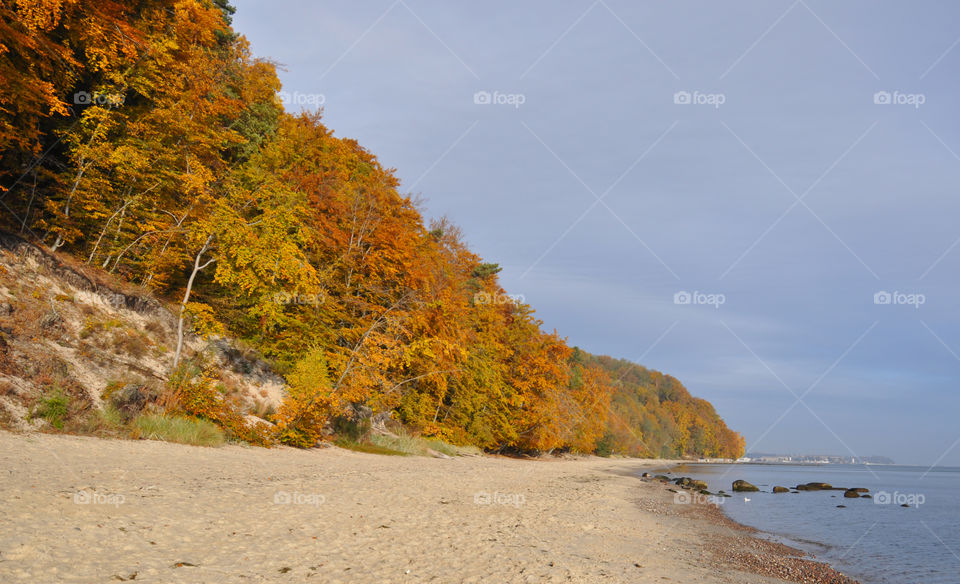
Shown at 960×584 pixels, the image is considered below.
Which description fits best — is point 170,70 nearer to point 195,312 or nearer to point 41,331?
point 195,312

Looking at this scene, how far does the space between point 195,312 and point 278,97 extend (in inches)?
1020

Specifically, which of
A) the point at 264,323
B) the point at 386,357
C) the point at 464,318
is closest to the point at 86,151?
the point at 264,323

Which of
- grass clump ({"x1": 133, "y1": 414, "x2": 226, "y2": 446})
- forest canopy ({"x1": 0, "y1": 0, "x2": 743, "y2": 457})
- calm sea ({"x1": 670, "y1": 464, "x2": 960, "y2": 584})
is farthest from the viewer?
forest canopy ({"x1": 0, "y1": 0, "x2": 743, "y2": 457})

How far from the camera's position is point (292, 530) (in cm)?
821

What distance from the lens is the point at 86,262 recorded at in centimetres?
1884

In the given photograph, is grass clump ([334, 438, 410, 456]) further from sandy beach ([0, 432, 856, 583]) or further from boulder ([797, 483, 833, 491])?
boulder ([797, 483, 833, 491])

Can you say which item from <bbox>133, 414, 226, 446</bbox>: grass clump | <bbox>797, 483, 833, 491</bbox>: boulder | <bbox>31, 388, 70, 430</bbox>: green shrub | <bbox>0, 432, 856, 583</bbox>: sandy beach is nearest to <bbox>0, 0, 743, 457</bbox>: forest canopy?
<bbox>133, 414, 226, 446</bbox>: grass clump

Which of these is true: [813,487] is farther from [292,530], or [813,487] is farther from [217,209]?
→ [217,209]

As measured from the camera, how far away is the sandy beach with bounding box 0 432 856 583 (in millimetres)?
6098

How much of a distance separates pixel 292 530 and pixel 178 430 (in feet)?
30.7

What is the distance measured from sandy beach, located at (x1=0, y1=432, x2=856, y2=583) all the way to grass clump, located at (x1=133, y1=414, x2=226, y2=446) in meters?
0.81

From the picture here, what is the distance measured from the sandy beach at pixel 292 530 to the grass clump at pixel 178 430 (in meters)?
0.81

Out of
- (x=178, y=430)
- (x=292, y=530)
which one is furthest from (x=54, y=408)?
(x=292, y=530)

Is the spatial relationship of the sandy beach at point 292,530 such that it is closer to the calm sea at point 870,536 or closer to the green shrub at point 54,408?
the green shrub at point 54,408
